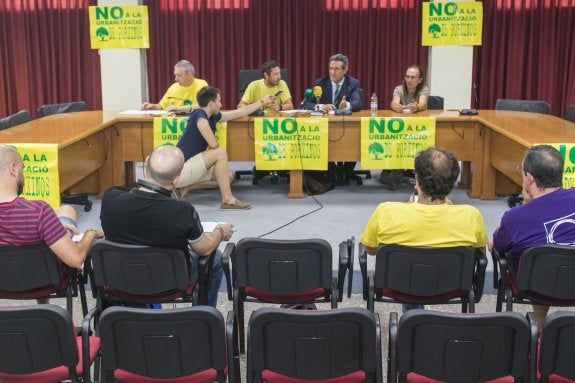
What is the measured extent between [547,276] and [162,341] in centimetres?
152

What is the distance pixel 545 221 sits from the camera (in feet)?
9.04

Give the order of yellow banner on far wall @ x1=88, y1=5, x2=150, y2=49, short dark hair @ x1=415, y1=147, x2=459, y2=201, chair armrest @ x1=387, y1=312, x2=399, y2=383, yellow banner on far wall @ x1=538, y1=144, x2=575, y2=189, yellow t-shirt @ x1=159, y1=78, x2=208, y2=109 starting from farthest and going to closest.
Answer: yellow banner on far wall @ x1=88, y1=5, x2=150, y2=49 < yellow t-shirt @ x1=159, y1=78, x2=208, y2=109 < yellow banner on far wall @ x1=538, y1=144, x2=575, y2=189 < short dark hair @ x1=415, y1=147, x2=459, y2=201 < chair armrest @ x1=387, y1=312, x2=399, y2=383

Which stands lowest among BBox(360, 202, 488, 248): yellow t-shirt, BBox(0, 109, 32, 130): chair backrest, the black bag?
the black bag

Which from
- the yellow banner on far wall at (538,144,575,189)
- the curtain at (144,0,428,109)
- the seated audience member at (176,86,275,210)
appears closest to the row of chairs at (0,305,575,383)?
the yellow banner on far wall at (538,144,575,189)

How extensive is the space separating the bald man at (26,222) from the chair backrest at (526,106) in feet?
16.2

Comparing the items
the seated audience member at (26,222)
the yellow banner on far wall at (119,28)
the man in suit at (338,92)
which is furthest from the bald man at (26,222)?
the yellow banner on far wall at (119,28)

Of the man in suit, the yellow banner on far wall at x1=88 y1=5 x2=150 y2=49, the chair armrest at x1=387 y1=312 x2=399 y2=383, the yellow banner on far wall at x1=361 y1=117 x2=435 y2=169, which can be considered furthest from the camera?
the yellow banner on far wall at x1=88 y1=5 x2=150 y2=49

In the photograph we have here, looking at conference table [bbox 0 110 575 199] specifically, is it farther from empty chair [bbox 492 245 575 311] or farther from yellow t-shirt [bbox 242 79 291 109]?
empty chair [bbox 492 245 575 311]

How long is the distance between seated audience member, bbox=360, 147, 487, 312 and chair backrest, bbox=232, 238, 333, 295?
0.26 m

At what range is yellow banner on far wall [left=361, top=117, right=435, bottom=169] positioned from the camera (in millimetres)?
5809

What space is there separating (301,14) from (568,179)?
5.04 meters

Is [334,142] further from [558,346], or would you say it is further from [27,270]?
[558,346]

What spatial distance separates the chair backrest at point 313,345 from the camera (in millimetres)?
1994

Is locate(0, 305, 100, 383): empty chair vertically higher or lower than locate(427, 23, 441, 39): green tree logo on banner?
lower
